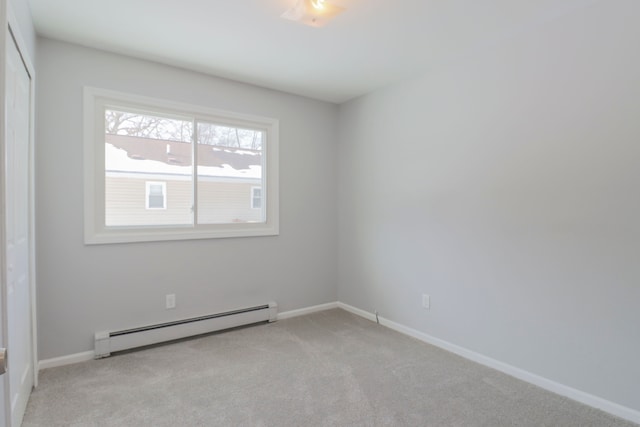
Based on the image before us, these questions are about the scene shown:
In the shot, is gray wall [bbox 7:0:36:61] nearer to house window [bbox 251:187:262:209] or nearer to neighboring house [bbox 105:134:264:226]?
neighboring house [bbox 105:134:264:226]

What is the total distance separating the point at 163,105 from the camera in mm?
3059

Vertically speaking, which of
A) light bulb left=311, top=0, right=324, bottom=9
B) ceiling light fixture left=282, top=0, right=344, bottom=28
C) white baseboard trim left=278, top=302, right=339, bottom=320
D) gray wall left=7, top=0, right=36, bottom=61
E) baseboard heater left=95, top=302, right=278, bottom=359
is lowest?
white baseboard trim left=278, top=302, right=339, bottom=320

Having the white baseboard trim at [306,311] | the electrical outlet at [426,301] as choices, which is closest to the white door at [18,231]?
the white baseboard trim at [306,311]

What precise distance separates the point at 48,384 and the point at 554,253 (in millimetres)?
3532

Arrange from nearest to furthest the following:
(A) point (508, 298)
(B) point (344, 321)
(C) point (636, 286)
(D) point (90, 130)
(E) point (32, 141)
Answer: (C) point (636, 286), (E) point (32, 141), (A) point (508, 298), (D) point (90, 130), (B) point (344, 321)

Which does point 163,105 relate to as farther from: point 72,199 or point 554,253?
point 554,253

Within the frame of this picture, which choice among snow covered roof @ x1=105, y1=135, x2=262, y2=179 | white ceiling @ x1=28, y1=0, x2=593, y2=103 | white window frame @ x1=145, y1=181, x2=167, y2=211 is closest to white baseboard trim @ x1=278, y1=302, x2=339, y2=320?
snow covered roof @ x1=105, y1=135, x2=262, y2=179

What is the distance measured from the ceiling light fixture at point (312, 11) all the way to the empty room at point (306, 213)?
0.06 feet

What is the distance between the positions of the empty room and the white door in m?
0.03

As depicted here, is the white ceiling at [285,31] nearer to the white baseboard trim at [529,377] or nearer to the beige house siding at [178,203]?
the beige house siding at [178,203]

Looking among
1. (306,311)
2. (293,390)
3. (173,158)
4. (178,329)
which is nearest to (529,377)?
(293,390)

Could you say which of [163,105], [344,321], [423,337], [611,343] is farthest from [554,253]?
[163,105]

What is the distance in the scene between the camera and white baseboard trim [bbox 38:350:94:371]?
8.45ft

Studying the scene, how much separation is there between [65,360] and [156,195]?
57.3 inches
